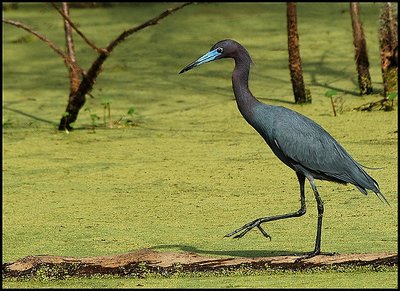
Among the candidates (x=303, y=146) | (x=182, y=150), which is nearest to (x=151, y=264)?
(x=303, y=146)

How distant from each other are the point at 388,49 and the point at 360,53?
9.7 inches

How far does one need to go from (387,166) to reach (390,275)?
9.09 ft

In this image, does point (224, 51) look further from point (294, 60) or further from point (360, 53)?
point (360, 53)

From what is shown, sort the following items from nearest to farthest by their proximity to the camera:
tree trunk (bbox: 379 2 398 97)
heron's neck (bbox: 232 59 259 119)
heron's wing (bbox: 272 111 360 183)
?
1. heron's wing (bbox: 272 111 360 183)
2. heron's neck (bbox: 232 59 259 119)
3. tree trunk (bbox: 379 2 398 97)

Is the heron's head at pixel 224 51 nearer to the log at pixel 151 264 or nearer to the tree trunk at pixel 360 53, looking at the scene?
the log at pixel 151 264

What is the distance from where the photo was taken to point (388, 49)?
30.8ft

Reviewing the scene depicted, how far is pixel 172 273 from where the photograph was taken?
4484 millimetres

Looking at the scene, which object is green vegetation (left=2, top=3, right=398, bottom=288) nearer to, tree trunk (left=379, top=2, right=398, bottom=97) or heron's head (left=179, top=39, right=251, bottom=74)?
tree trunk (left=379, top=2, right=398, bottom=97)

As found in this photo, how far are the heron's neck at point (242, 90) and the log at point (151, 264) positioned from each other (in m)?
0.71

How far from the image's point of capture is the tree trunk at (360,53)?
9484mm

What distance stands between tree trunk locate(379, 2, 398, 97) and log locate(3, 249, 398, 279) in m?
4.93

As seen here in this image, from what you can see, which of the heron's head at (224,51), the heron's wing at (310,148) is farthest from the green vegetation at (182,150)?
the heron's head at (224,51)

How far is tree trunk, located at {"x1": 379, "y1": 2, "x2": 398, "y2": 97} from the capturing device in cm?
923

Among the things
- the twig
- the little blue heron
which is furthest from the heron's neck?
the twig
